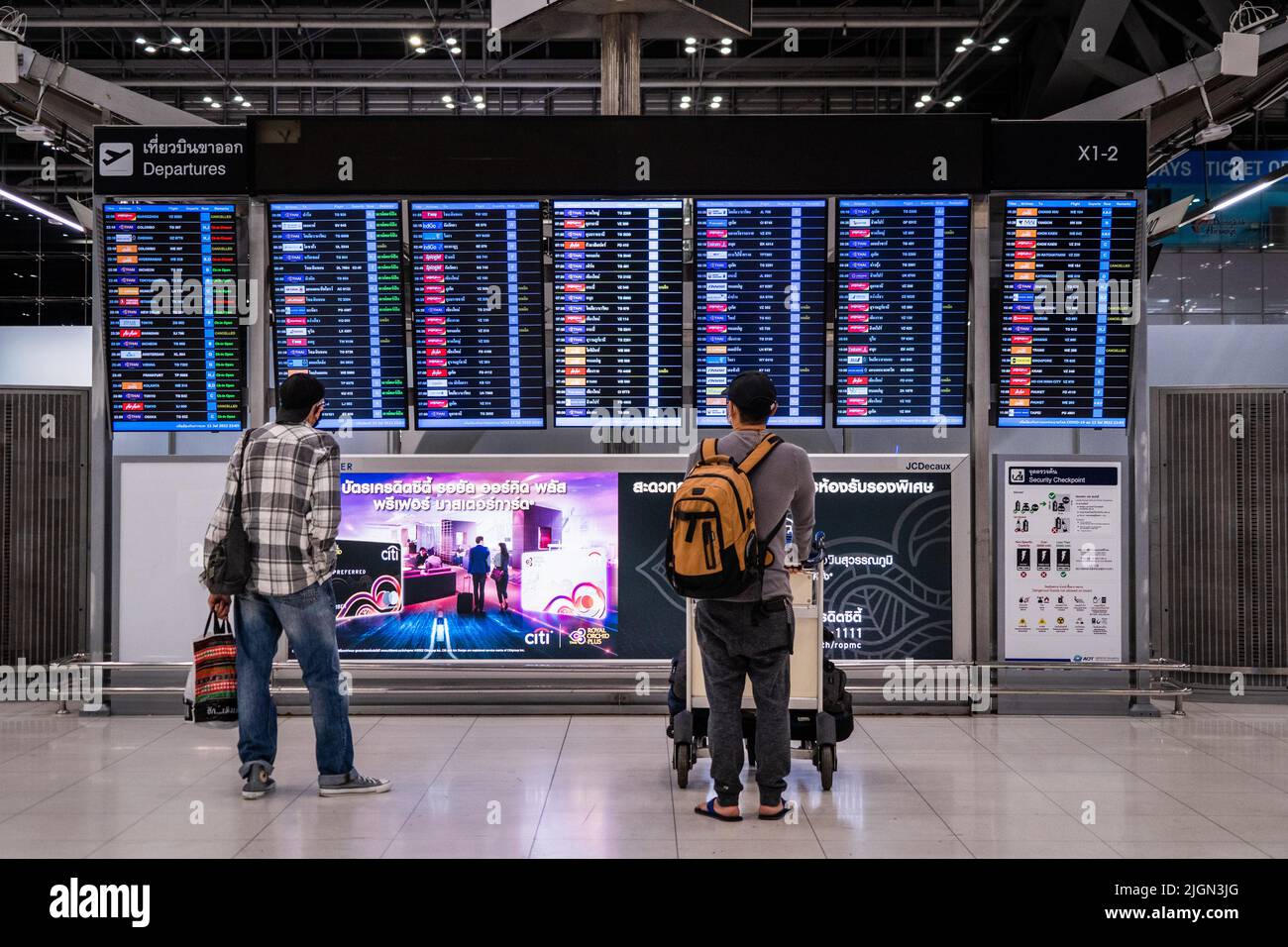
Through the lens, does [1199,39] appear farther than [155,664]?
Yes

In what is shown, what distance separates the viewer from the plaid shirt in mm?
4703

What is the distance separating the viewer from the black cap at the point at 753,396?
4.59 metres

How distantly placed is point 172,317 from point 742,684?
4514mm

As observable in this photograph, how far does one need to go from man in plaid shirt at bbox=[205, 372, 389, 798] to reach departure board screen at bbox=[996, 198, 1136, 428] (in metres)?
4.26

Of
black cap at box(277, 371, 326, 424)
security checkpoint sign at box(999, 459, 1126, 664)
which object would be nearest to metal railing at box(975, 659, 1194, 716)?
security checkpoint sign at box(999, 459, 1126, 664)

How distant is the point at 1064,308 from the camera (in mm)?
6840

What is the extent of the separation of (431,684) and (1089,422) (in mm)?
4422

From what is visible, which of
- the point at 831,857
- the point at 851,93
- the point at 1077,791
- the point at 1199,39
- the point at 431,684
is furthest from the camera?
the point at 851,93

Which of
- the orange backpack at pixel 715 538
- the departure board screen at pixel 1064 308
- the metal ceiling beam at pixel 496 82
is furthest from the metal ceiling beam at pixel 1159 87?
the metal ceiling beam at pixel 496 82

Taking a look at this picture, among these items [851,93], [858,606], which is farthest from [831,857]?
[851,93]

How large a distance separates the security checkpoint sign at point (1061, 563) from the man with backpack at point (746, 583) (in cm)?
276

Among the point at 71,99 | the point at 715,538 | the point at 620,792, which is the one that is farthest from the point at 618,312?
the point at 71,99

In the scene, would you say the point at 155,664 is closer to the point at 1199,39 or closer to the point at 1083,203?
the point at 1083,203

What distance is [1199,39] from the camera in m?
13.5
